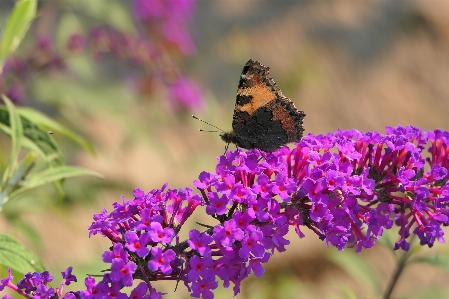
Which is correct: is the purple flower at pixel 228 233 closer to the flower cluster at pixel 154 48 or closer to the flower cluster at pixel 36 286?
the flower cluster at pixel 36 286

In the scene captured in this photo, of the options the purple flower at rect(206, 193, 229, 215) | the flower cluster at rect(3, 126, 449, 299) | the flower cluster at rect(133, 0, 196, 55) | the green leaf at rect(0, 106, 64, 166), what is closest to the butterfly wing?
the flower cluster at rect(3, 126, 449, 299)

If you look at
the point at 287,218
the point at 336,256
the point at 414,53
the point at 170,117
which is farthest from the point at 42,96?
the point at 414,53

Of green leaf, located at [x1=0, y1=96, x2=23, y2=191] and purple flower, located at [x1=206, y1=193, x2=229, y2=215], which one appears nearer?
purple flower, located at [x1=206, y1=193, x2=229, y2=215]

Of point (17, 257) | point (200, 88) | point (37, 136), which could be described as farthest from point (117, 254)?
point (200, 88)

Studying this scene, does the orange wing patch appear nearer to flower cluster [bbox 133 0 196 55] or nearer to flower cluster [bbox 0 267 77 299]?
flower cluster [bbox 0 267 77 299]

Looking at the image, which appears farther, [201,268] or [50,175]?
[50,175]

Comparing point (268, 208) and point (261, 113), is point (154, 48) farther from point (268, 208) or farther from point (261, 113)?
point (268, 208)
